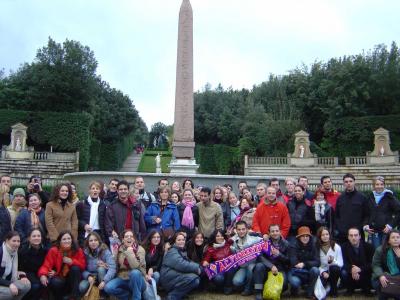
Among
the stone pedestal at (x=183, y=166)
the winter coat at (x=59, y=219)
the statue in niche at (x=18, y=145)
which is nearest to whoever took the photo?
the winter coat at (x=59, y=219)

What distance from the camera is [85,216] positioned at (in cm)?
750

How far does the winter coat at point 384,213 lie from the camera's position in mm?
7367

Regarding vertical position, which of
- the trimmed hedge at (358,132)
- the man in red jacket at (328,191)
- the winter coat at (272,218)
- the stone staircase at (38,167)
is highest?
the trimmed hedge at (358,132)

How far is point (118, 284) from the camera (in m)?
6.43

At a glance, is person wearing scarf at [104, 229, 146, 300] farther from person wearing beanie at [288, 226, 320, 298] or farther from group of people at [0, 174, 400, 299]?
person wearing beanie at [288, 226, 320, 298]

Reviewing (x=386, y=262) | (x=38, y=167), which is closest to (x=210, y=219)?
(x=386, y=262)

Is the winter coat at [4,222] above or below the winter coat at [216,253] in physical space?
above

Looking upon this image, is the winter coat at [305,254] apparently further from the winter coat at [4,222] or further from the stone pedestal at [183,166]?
the stone pedestal at [183,166]

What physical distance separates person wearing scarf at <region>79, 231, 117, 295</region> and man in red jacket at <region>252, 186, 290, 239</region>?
2.31 m

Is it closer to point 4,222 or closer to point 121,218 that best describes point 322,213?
point 121,218

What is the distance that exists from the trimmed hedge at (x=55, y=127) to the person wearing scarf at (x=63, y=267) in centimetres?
3250

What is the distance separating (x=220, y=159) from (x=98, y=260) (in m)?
33.7

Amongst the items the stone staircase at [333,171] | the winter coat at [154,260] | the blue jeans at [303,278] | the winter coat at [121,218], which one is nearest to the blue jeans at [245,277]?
the blue jeans at [303,278]

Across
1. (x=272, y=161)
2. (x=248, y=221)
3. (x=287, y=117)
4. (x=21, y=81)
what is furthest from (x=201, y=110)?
(x=248, y=221)
